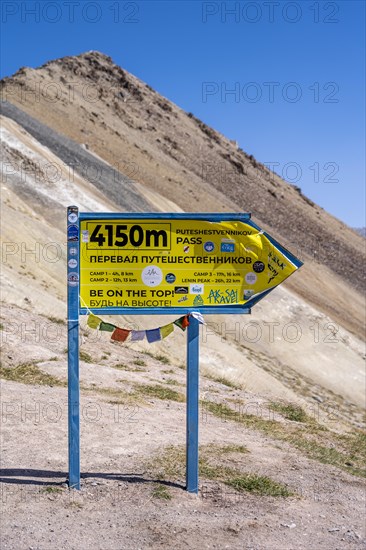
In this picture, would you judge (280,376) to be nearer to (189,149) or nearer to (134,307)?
(134,307)

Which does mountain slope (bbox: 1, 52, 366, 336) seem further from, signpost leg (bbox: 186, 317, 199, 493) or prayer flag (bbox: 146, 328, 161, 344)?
prayer flag (bbox: 146, 328, 161, 344)

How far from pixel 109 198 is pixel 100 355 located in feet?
70.6

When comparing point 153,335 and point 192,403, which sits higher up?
point 153,335

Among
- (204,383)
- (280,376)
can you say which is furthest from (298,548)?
(280,376)

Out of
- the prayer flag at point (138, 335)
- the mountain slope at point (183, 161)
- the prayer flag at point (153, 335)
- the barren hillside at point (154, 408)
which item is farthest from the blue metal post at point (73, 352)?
the mountain slope at point (183, 161)

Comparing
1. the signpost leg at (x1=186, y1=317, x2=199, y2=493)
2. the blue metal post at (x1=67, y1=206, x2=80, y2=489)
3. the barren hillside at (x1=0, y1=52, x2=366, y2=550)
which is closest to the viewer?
the barren hillside at (x1=0, y1=52, x2=366, y2=550)

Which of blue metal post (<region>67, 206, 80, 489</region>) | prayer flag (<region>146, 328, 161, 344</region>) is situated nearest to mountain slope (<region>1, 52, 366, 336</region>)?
prayer flag (<region>146, 328, 161, 344</region>)

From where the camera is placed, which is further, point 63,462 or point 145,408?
point 145,408

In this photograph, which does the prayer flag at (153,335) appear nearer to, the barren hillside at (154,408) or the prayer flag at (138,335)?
the prayer flag at (138,335)

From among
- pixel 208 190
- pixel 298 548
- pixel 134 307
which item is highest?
pixel 208 190

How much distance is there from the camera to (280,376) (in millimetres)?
22297

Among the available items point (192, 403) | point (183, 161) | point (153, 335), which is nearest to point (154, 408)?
point (192, 403)

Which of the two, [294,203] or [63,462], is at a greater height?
[294,203]

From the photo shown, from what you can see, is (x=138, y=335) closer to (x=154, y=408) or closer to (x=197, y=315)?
(x=197, y=315)
